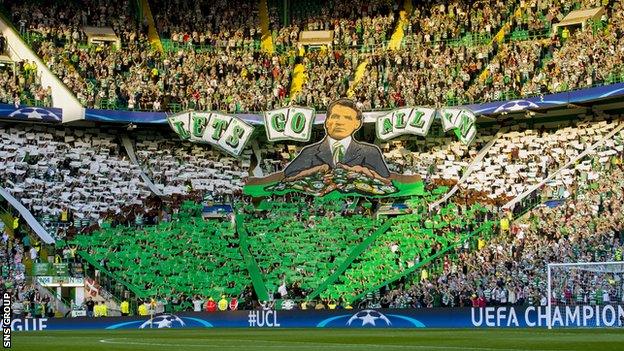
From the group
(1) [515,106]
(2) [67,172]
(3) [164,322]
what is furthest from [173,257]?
(1) [515,106]

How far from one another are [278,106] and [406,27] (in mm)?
8626

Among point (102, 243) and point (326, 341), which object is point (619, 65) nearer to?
point (102, 243)

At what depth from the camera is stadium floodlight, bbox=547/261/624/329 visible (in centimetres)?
3903

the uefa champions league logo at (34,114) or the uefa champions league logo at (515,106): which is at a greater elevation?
the uefa champions league logo at (34,114)

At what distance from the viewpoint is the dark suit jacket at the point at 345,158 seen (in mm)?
59750

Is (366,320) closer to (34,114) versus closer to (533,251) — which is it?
(533,251)

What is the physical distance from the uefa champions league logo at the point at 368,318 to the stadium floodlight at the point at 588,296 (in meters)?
7.51

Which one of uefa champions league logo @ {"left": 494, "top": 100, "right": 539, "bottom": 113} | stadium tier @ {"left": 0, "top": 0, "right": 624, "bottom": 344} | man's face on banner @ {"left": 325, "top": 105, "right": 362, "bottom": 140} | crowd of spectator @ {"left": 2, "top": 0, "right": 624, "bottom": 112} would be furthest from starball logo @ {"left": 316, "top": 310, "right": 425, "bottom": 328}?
crowd of spectator @ {"left": 2, "top": 0, "right": 624, "bottom": 112}

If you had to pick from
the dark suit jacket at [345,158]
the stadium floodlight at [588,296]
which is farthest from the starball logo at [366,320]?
the dark suit jacket at [345,158]

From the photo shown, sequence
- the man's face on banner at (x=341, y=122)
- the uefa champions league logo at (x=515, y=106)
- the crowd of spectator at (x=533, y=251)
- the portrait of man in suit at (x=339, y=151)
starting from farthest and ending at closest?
the man's face on banner at (x=341, y=122)
the portrait of man in suit at (x=339, y=151)
the uefa champions league logo at (x=515, y=106)
the crowd of spectator at (x=533, y=251)

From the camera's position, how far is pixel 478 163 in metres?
59.9

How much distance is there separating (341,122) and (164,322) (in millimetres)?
16498

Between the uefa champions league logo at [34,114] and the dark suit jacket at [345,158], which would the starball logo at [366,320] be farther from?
the uefa champions league logo at [34,114]

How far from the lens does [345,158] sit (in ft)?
197
